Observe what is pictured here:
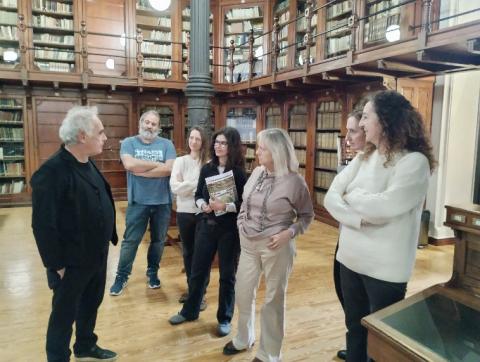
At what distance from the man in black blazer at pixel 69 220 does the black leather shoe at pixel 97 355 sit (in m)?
0.25

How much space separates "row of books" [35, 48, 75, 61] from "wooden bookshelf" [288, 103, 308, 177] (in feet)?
13.7

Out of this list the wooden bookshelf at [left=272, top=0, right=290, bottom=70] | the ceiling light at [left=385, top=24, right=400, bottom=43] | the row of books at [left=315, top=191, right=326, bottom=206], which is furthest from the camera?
the wooden bookshelf at [left=272, top=0, right=290, bottom=70]

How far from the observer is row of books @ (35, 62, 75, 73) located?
6.85 m

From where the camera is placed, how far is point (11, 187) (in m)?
6.81

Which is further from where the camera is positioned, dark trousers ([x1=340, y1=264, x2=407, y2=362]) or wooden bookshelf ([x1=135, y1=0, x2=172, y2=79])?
wooden bookshelf ([x1=135, y1=0, x2=172, y2=79])

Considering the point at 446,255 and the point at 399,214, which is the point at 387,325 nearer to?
the point at 399,214

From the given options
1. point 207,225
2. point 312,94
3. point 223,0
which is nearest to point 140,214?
point 207,225

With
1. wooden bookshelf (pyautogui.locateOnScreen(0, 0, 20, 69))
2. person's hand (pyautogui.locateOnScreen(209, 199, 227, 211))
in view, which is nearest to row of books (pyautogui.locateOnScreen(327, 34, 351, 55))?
person's hand (pyautogui.locateOnScreen(209, 199, 227, 211))

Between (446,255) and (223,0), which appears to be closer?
(446,255)

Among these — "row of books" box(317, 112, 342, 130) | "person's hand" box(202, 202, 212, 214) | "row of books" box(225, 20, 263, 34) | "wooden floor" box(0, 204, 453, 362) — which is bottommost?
"wooden floor" box(0, 204, 453, 362)

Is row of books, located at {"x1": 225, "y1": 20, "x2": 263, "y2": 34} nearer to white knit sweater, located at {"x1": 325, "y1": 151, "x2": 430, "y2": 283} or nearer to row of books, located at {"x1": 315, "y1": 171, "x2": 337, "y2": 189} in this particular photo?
row of books, located at {"x1": 315, "y1": 171, "x2": 337, "y2": 189}

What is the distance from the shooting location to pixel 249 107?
7.85 meters

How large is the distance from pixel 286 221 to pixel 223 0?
6.91 m

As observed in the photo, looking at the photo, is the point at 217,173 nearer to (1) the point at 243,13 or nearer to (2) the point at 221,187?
(2) the point at 221,187
